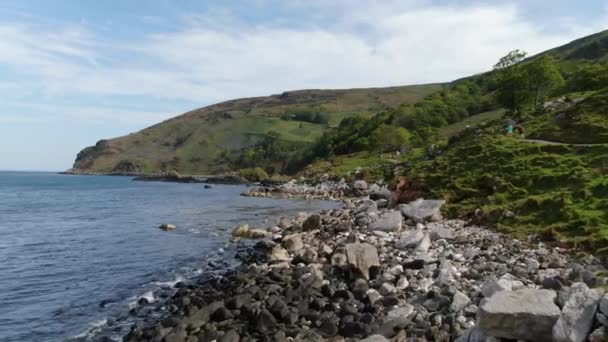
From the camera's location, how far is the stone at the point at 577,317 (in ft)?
31.7

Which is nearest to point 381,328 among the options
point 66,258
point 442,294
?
point 442,294

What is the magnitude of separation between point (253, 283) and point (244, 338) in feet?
19.9

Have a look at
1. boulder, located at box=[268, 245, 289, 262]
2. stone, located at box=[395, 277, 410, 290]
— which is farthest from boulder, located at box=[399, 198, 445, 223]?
stone, located at box=[395, 277, 410, 290]

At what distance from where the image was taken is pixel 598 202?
23.1m

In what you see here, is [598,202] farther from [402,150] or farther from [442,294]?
[402,150]

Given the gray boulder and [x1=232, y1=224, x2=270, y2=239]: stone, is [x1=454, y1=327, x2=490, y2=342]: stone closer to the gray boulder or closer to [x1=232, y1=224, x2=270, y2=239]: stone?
the gray boulder

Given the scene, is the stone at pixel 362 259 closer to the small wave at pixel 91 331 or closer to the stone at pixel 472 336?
the stone at pixel 472 336

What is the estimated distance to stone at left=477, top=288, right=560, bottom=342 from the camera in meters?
10.4

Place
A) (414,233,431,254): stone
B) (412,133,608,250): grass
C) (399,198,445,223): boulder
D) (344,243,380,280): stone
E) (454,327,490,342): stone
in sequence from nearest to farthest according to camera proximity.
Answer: (454,327,490,342): stone
(344,243,380,280): stone
(414,233,431,254): stone
(412,133,608,250): grass
(399,198,445,223): boulder

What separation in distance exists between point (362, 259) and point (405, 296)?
2.84 m

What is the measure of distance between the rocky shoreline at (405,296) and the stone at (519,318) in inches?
0.8

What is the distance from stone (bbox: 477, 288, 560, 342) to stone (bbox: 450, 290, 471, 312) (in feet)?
10.9

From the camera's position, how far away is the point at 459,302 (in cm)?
1435

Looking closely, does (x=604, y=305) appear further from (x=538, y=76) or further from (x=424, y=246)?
(x=538, y=76)
